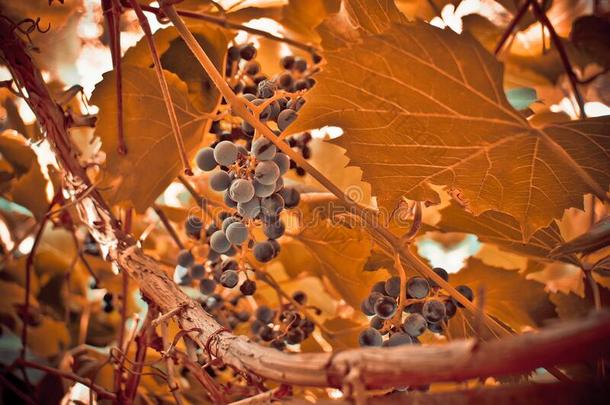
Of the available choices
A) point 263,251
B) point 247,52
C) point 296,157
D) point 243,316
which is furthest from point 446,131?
point 243,316

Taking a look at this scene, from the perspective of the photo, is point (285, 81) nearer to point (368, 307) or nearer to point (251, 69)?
point (251, 69)

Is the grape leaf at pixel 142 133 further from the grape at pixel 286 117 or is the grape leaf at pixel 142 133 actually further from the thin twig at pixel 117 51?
the grape at pixel 286 117

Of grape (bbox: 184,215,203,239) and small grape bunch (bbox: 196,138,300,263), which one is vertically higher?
small grape bunch (bbox: 196,138,300,263)

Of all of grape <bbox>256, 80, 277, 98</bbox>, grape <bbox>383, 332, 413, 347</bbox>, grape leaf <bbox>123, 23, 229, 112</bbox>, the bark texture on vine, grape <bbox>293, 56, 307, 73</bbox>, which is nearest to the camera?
the bark texture on vine

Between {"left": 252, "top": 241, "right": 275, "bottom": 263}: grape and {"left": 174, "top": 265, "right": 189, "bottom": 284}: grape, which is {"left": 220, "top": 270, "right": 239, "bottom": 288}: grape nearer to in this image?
{"left": 252, "top": 241, "right": 275, "bottom": 263}: grape

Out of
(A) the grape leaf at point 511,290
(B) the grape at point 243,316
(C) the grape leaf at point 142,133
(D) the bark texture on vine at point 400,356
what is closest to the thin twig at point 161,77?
(C) the grape leaf at point 142,133

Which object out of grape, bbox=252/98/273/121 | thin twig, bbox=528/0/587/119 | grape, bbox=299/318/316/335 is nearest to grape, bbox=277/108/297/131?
grape, bbox=252/98/273/121

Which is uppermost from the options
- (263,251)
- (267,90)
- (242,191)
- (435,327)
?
(267,90)

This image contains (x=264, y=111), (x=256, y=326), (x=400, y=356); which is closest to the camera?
(x=400, y=356)
